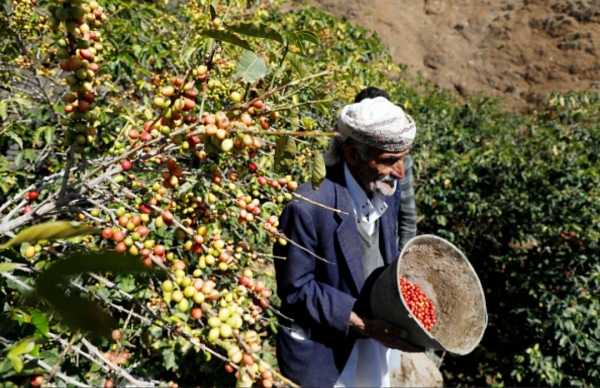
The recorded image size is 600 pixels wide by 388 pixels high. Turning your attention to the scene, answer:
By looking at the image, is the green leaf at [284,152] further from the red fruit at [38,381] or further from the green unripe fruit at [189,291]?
the red fruit at [38,381]

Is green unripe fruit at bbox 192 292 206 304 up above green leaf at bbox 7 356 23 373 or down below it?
above

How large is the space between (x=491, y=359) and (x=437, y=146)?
295 centimetres

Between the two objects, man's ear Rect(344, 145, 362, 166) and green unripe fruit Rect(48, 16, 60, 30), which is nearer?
green unripe fruit Rect(48, 16, 60, 30)

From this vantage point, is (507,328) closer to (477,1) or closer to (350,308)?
(350,308)

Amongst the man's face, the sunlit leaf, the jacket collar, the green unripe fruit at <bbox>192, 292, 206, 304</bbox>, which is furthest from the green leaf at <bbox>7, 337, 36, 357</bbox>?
the man's face

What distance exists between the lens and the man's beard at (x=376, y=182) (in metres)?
1.81

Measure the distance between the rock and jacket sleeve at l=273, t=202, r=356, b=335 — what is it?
1.63 m

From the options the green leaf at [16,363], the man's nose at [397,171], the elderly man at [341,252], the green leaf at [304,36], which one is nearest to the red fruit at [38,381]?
the green leaf at [16,363]

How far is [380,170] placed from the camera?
1743mm

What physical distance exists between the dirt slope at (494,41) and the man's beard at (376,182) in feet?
49.2

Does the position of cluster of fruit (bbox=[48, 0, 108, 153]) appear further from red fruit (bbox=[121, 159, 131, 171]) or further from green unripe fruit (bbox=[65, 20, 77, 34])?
red fruit (bbox=[121, 159, 131, 171])

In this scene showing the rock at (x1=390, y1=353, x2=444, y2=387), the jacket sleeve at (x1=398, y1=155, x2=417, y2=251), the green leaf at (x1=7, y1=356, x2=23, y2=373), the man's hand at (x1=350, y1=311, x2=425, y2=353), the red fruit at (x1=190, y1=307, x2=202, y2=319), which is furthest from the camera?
the rock at (x1=390, y1=353, x2=444, y2=387)

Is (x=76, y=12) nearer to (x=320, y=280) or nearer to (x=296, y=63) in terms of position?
(x=296, y=63)

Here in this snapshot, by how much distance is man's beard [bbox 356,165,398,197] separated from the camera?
1.81 metres
